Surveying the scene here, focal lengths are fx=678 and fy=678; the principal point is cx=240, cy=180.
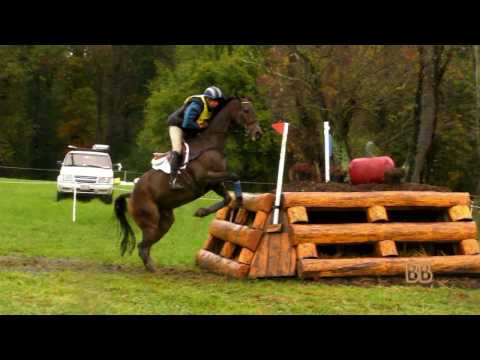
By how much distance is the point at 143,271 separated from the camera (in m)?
9.58

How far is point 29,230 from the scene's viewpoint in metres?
15.2

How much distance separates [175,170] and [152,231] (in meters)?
1.01

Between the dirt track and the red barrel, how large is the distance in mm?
1616

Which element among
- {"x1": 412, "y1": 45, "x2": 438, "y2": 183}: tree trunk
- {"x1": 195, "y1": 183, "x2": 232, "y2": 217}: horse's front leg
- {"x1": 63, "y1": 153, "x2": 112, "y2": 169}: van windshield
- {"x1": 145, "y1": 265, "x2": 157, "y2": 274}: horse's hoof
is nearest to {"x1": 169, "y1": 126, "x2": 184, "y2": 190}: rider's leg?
{"x1": 195, "y1": 183, "x2": 232, "y2": 217}: horse's front leg

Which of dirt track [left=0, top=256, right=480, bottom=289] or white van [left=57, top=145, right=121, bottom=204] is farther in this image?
white van [left=57, top=145, right=121, bottom=204]

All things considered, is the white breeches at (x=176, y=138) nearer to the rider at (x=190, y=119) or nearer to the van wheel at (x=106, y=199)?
the rider at (x=190, y=119)

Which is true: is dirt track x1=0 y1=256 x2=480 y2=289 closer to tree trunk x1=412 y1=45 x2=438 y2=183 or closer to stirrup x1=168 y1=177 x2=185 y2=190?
stirrup x1=168 y1=177 x2=185 y2=190

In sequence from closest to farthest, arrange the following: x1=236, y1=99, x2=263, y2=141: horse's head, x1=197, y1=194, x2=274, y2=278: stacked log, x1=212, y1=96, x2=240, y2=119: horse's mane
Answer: x1=197, y1=194, x2=274, y2=278: stacked log, x1=236, y1=99, x2=263, y2=141: horse's head, x1=212, y1=96, x2=240, y2=119: horse's mane

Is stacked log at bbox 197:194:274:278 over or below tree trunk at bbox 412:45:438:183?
below

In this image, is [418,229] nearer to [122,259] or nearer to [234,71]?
[122,259]

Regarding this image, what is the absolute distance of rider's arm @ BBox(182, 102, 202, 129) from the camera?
9.02m

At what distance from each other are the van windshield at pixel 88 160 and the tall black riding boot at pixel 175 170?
15968mm

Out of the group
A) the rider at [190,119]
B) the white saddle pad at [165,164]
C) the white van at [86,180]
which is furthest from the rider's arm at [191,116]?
the white van at [86,180]

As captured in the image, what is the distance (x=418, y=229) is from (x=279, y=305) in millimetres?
2835
